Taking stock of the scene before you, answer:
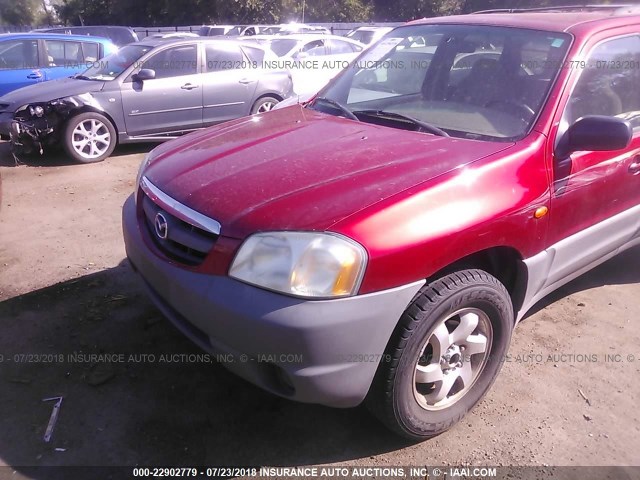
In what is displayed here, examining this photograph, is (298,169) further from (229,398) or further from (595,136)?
(595,136)

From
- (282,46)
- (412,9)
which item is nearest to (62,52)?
(282,46)

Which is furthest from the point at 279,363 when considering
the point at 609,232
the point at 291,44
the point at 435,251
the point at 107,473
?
the point at 291,44

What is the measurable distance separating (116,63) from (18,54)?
208cm

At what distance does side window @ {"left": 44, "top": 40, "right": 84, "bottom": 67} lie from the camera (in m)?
8.73

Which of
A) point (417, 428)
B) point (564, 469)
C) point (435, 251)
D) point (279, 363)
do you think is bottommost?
point (564, 469)

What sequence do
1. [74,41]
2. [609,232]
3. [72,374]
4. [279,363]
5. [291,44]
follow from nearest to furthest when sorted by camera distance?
1. [279,363]
2. [72,374]
3. [609,232]
4. [74,41]
5. [291,44]

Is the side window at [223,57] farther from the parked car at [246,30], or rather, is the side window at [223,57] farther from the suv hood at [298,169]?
the parked car at [246,30]

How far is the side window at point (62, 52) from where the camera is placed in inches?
344

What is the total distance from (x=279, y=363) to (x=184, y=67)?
21.9 ft

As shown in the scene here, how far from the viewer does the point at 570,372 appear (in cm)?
305

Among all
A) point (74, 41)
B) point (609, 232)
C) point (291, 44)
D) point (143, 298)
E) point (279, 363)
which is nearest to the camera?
point (279, 363)

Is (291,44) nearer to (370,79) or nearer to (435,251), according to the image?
(370,79)

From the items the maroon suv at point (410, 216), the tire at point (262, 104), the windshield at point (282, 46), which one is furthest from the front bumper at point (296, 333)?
the windshield at point (282, 46)

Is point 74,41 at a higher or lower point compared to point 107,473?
higher
